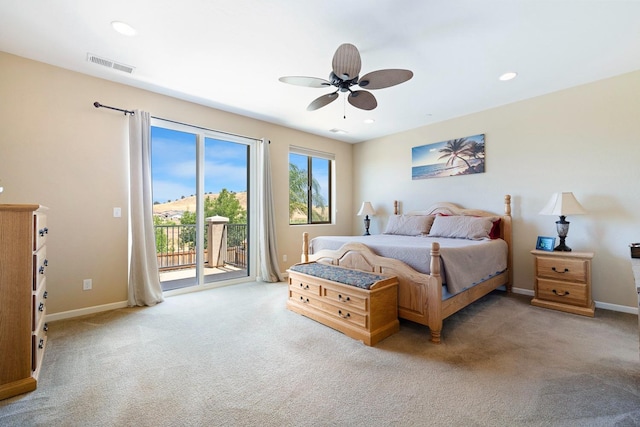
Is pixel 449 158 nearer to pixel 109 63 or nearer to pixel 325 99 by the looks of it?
pixel 325 99

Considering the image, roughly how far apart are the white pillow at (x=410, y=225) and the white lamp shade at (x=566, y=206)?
5.00ft

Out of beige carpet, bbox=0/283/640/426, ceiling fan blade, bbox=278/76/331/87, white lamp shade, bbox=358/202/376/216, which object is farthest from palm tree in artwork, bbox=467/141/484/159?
ceiling fan blade, bbox=278/76/331/87

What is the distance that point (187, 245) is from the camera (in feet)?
15.0

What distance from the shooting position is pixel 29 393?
1.71 m

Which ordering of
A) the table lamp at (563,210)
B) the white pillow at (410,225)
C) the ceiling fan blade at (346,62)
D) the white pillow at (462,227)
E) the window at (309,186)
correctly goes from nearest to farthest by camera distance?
the ceiling fan blade at (346,62)
the table lamp at (563,210)
the white pillow at (462,227)
the white pillow at (410,225)
the window at (309,186)

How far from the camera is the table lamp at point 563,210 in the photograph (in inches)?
121

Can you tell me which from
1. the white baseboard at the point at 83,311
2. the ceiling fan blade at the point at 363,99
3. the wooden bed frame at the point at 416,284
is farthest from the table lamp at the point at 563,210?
the white baseboard at the point at 83,311

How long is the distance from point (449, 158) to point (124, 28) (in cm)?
443

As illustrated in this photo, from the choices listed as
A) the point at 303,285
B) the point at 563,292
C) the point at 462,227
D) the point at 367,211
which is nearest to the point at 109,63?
the point at 303,285

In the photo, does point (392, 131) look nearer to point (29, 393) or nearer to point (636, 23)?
point (636, 23)

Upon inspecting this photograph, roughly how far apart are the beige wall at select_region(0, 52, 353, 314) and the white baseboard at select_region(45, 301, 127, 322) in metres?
0.03

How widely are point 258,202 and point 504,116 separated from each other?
3908 mm

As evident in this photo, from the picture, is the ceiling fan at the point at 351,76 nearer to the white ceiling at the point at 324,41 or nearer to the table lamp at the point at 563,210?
the white ceiling at the point at 324,41

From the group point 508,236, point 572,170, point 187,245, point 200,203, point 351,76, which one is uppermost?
point 351,76
